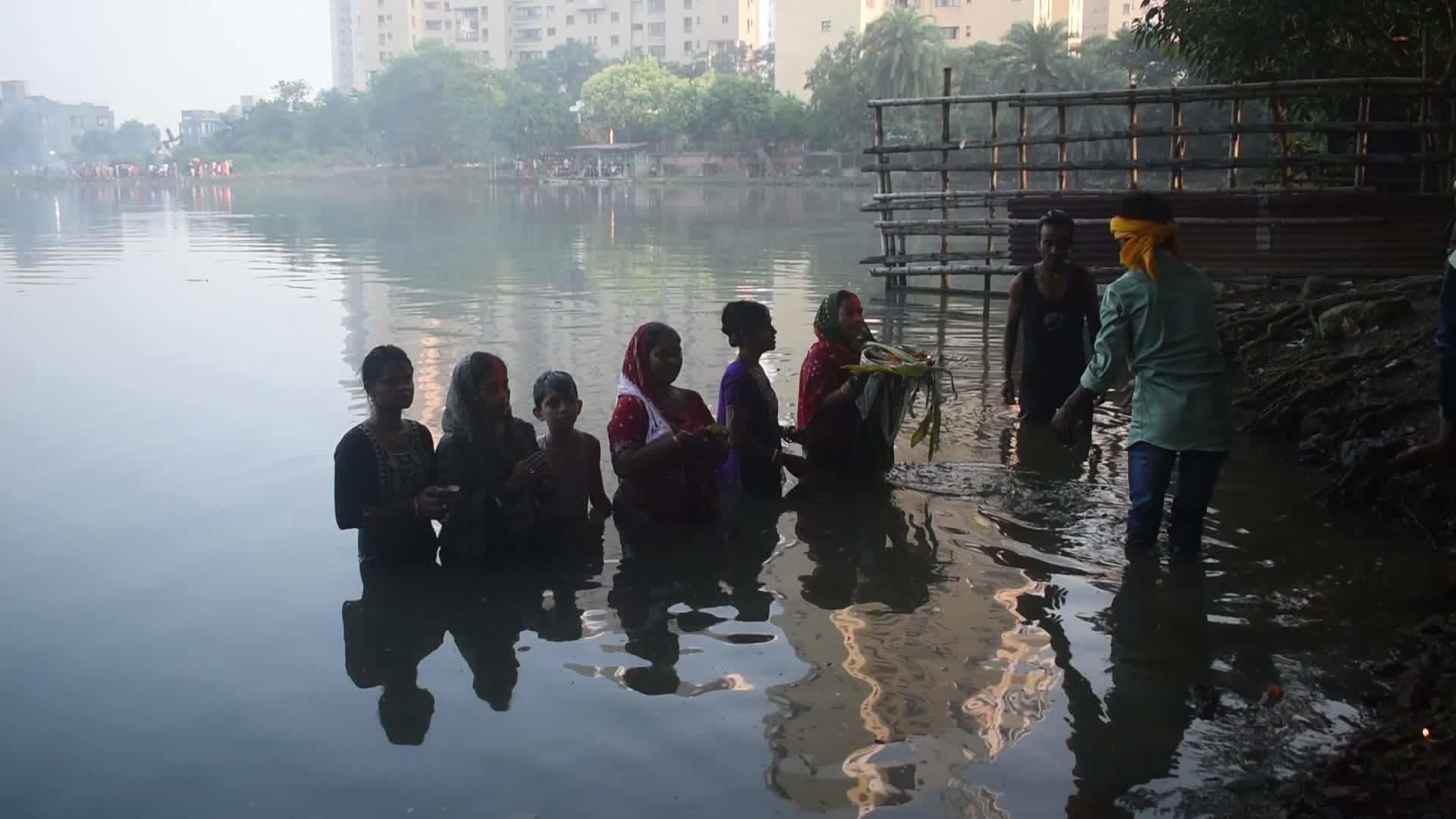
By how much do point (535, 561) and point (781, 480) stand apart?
161 cm

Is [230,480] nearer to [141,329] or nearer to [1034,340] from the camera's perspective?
[1034,340]

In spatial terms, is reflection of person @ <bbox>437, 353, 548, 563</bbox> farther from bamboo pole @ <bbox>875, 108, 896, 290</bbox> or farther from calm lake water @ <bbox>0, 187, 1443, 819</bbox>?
bamboo pole @ <bbox>875, 108, 896, 290</bbox>

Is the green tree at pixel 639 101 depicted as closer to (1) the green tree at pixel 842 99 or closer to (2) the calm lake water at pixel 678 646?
(1) the green tree at pixel 842 99

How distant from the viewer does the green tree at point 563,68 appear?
113812 millimetres

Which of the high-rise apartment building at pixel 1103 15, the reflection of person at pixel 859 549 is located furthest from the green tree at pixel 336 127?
the reflection of person at pixel 859 549

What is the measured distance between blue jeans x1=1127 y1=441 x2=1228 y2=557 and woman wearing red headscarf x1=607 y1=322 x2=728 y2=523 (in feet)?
5.90

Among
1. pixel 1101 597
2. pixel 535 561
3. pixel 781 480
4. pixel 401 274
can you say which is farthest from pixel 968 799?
pixel 401 274

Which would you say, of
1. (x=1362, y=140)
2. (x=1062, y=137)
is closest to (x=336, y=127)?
(x=1062, y=137)

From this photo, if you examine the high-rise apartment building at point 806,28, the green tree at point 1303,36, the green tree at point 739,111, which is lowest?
the green tree at point 1303,36

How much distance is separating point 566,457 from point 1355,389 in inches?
182

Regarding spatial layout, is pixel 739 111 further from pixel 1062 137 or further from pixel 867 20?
pixel 1062 137

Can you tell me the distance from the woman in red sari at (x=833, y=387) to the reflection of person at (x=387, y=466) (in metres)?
2.32

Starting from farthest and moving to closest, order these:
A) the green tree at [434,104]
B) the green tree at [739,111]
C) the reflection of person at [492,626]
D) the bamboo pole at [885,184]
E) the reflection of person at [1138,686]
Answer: the green tree at [434,104]
the green tree at [739,111]
the bamboo pole at [885,184]
the reflection of person at [492,626]
the reflection of person at [1138,686]

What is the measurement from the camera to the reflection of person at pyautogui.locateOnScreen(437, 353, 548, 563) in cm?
543
